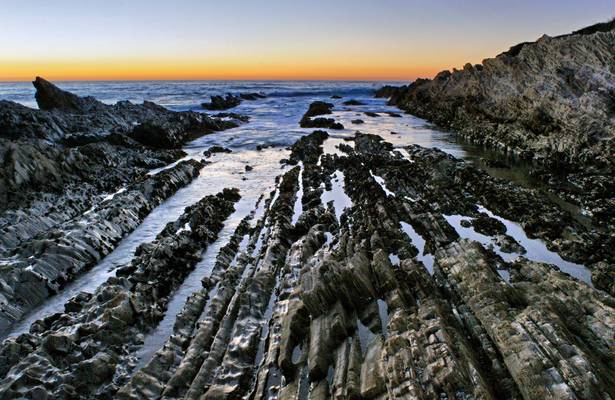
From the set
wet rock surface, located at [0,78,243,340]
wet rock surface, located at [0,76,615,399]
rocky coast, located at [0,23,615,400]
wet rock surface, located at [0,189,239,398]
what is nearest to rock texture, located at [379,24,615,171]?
rocky coast, located at [0,23,615,400]

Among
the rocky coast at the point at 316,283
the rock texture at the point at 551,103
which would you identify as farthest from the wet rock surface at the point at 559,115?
the rocky coast at the point at 316,283

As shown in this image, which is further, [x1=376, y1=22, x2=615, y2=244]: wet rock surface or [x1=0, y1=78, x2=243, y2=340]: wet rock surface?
[x1=376, y1=22, x2=615, y2=244]: wet rock surface

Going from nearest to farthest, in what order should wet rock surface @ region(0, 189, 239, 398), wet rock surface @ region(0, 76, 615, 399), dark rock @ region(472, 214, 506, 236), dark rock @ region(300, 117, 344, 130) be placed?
wet rock surface @ region(0, 76, 615, 399) → wet rock surface @ region(0, 189, 239, 398) → dark rock @ region(472, 214, 506, 236) → dark rock @ region(300, 117, 344, 130)

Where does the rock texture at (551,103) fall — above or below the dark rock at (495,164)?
above

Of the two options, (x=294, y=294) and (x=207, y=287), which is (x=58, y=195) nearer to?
(x=207, y=287)

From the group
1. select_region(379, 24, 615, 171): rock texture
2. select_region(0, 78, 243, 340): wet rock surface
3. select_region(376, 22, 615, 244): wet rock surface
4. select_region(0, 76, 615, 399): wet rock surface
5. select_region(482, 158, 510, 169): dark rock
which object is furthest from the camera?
select_region(482, 158, 510, 169): dark rock

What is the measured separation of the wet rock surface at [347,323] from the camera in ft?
22.1

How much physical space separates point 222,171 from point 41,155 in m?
12.1

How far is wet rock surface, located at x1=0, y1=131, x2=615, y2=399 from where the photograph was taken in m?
6.72

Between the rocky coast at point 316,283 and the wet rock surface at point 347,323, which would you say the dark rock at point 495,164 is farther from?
the wet rock surface at point 347,323

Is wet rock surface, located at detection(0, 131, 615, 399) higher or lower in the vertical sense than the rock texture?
lower

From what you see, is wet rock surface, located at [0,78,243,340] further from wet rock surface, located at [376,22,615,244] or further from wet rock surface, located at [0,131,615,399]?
wet rock surface, located at [376,22,615,244]

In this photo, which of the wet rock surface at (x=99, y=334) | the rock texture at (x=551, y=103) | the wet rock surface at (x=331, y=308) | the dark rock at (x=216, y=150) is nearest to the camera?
the wet rock surface at (x=331, y=308)

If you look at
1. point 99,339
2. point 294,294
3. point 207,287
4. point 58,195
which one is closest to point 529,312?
point 294,294
